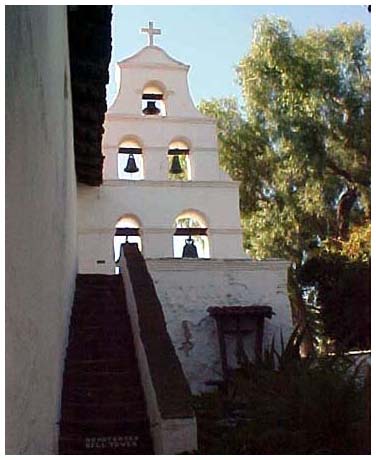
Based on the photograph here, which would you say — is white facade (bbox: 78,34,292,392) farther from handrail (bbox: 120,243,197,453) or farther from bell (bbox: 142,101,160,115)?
handrail (bbox: 120,243,197,453)

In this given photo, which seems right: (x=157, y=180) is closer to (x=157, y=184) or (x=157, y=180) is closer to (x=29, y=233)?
(x=157, y=184)

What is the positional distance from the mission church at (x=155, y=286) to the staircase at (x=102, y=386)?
12 millimetres

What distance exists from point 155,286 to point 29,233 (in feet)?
21.1

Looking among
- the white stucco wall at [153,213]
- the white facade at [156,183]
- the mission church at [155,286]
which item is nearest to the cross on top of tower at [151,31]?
the mission church at [155,286]

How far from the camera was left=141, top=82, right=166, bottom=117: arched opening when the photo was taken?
523 inches

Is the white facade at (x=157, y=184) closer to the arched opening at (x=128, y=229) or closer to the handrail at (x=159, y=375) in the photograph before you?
the arched opening at (x=128, y=229)

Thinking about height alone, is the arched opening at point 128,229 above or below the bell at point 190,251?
above

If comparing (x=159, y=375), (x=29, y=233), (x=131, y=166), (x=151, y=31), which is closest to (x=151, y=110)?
(x=131, y=166)

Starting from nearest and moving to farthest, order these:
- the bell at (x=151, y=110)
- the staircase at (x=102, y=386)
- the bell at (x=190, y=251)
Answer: the staircase at (x=102, y=386)
the bell at (x=190, y=251)
the bell at (x=151, y=110)

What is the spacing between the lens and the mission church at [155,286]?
508 cm

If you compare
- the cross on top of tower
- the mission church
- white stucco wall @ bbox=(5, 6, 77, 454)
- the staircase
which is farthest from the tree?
white stucco wall @ bbox=(5, 6, 77, 454)

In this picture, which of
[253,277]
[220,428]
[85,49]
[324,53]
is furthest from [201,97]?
[220,428]

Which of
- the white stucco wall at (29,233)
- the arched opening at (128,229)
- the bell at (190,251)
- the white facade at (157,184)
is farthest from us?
the arched opening at (128,229)

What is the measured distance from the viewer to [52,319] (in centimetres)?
439
